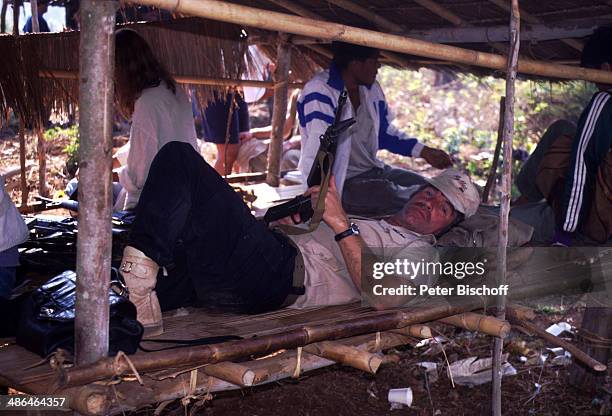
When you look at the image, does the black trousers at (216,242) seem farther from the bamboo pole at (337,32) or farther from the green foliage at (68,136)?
the green foliage at (68,136)

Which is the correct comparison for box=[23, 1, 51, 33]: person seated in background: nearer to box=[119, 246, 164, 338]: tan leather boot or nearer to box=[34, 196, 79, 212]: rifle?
box=[34, 196, 79, 212]: rifle

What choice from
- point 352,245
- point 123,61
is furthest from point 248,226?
point 123,61

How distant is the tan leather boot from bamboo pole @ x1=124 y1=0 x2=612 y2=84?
3.41ft

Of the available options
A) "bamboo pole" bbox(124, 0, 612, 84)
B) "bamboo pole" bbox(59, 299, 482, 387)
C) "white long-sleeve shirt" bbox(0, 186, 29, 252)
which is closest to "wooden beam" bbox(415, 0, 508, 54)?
"bamboo pole" bbox(124, 0, 612, 84)

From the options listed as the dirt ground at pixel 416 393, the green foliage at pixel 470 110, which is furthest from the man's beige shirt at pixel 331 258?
the green foliage at pixel 470 110

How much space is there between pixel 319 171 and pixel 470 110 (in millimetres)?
10670

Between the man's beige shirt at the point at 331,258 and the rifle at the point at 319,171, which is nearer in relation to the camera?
the rifle at the point at 319,171

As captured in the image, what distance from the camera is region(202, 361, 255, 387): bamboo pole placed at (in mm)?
2852

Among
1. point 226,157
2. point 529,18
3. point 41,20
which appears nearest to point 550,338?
point 529,18

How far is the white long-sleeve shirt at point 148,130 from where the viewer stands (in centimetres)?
449

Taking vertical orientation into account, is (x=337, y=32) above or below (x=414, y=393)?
above

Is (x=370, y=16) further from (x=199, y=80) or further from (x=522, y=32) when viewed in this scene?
(x=199, y=80)

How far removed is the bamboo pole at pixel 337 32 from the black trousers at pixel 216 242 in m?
0.80

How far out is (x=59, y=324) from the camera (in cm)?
278
